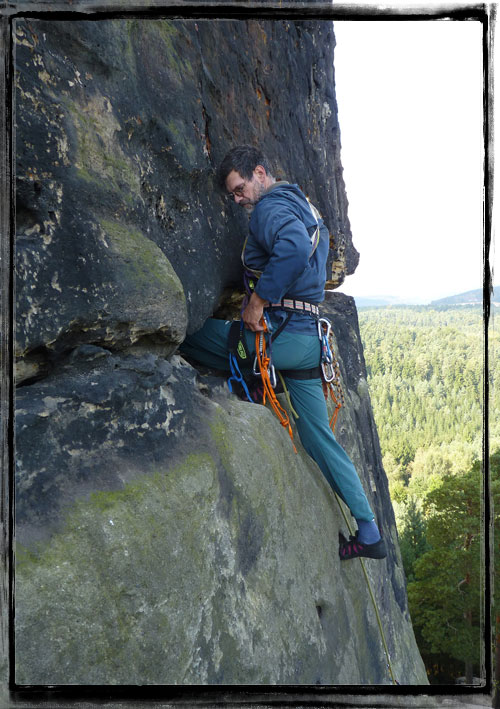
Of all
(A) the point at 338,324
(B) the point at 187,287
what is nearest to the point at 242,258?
(B) the point at 187,287

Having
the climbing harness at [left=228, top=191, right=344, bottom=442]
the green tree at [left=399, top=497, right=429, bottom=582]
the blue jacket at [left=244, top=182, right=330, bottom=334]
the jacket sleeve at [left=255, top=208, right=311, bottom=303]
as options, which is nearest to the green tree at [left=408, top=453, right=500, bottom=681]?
the green tree at [left=399, top=497, right=429, bottom=582]

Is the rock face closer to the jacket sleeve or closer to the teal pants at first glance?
the teal pants

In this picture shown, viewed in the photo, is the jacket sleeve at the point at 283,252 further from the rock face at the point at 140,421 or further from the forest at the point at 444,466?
the forest at the point at 444,466

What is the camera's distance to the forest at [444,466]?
8.35 feet

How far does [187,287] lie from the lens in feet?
12.0

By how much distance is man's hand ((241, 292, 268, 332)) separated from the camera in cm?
373

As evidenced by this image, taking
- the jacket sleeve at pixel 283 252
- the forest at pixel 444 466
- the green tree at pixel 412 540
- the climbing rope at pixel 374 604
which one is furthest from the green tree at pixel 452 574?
the jacket sleeve at pixel 283 252

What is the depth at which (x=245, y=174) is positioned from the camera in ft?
12.7

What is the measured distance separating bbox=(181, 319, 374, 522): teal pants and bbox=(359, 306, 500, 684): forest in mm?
1052

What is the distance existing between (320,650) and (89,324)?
2.98 meters

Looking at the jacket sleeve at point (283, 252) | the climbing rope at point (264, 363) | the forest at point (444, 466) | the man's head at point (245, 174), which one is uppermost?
the man's head at point (245, 174)

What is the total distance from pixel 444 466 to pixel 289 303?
103 ft

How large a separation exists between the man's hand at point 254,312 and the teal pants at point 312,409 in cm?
28

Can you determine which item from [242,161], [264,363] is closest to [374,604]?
[264,363]
